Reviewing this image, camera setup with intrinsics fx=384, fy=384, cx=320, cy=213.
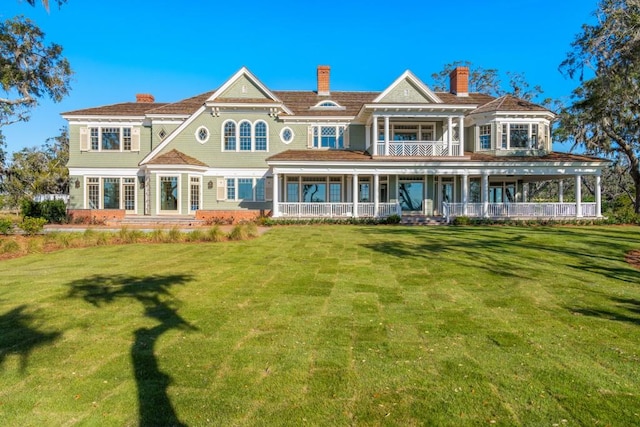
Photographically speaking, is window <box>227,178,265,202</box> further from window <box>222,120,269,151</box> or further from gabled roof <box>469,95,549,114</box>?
gabled roof <box>469,95,549,114</box>

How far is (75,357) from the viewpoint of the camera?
450 centimetres

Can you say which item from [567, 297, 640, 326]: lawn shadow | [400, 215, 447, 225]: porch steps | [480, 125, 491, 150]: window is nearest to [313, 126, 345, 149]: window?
[400, 215, 447, 225]: porch steps

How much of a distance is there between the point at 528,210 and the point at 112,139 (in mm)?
27699

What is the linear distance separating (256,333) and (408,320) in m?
2.25

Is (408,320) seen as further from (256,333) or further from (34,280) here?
(34,280)

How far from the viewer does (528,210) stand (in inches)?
905

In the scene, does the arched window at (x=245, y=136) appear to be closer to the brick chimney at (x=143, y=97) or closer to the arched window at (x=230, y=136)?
the arched window at (x=230, y=136)

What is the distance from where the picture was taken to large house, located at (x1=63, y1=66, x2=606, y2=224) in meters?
23.0

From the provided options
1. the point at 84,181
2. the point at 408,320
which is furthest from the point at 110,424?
the point at 84,181

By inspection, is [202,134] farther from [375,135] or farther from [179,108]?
[375,135]

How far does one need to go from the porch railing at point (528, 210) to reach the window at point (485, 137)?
4.63 meters

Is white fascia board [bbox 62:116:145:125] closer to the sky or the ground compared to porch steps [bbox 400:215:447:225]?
closer to the sky

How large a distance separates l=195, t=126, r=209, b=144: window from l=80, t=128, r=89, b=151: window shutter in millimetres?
7964

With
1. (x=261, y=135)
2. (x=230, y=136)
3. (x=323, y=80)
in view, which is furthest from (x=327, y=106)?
(x=230, y=136)
